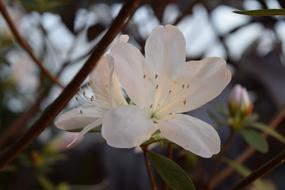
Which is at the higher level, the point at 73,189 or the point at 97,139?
the point at 73,189

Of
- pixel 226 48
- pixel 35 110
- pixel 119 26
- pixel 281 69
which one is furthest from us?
pixel 281 69

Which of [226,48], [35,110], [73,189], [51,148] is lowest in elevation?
[73,189]

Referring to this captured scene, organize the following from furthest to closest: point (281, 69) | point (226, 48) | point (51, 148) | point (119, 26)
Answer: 1. point (281, 69)
2. point (226, 48)
3. point (51, 148)
4. point (119, 26)

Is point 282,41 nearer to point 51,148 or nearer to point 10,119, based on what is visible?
point 51,148

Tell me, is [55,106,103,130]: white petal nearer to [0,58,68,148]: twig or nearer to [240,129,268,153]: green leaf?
[240,129,268,153]: green leaf

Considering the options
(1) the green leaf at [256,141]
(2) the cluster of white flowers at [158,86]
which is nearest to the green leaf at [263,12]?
(2) the cluster of white flowers at [158,86]

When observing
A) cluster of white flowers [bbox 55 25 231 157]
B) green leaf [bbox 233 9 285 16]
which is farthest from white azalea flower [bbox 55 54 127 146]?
green leaf [bbox 233 9 285 16]

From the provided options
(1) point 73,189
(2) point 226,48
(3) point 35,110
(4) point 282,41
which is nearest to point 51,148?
(3) point 35,110

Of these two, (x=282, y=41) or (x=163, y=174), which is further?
(x=282, y=41)
